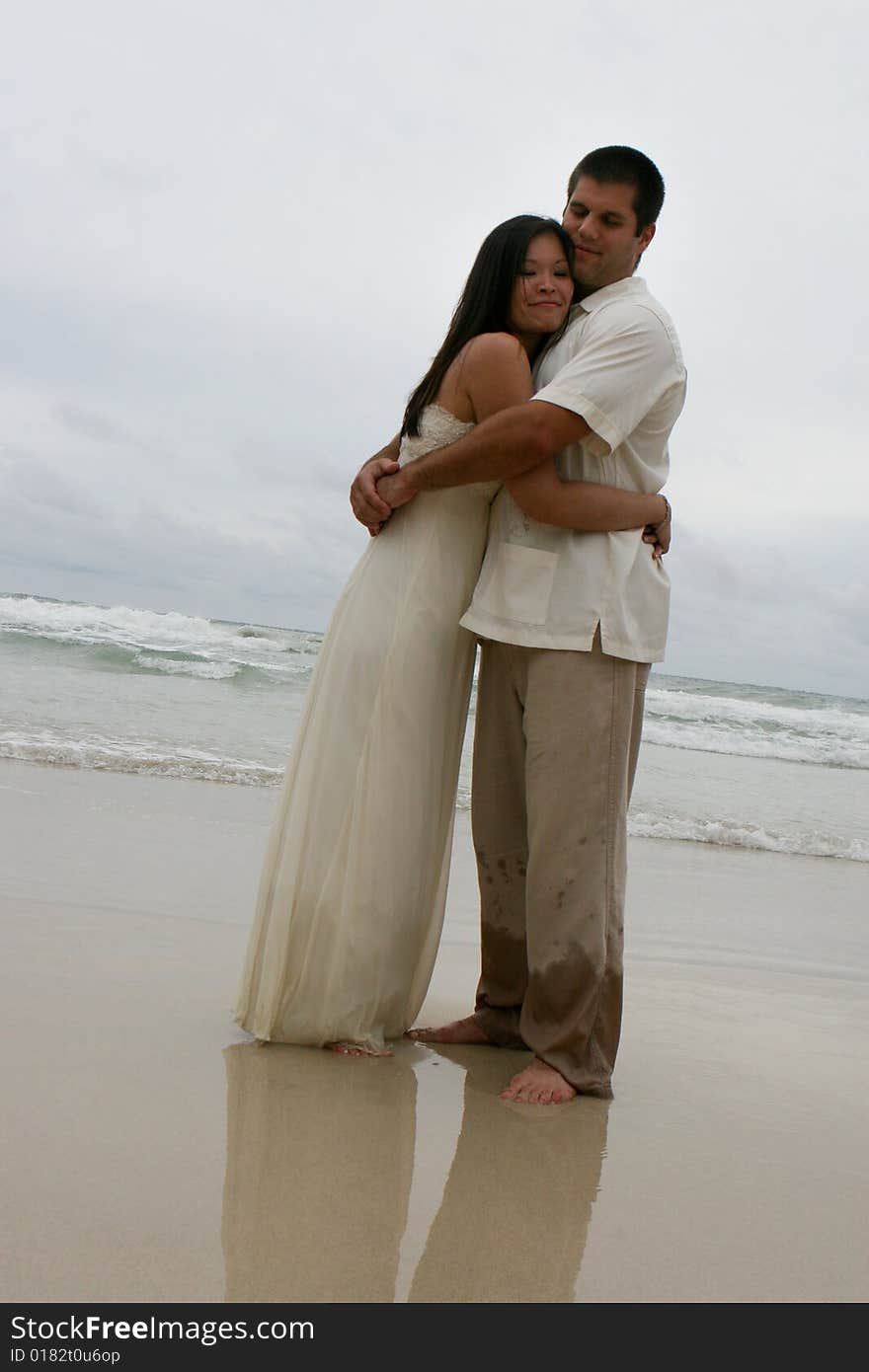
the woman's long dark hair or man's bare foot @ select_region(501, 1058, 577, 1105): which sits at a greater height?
the woman's long dark hair

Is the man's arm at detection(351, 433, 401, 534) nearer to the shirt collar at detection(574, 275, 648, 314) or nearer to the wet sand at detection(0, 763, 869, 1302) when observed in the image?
the shirt collar at detection(574, 275, 648, 314)

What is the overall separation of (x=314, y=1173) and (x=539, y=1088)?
0.71 m

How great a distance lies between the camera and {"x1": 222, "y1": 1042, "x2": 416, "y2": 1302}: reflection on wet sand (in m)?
1.68

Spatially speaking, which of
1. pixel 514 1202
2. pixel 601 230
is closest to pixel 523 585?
pixel 601 230

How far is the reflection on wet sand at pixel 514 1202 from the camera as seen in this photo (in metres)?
1.73

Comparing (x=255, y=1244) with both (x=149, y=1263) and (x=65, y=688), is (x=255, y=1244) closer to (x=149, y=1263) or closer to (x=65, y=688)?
(x=149, y=1263)

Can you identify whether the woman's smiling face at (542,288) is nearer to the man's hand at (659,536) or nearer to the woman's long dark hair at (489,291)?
the woman's long dark hair at (489,291)

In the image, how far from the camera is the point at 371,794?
273cm

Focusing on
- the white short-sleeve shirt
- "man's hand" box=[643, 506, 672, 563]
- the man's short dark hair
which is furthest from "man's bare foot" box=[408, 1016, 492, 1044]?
the man's short dark hair

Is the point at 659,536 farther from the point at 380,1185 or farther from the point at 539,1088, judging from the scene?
the point at 380,1185

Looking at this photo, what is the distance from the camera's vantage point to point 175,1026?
9.05ft

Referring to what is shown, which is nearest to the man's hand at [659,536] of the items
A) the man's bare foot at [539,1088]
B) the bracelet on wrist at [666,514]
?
the bracelet on wrist at [666,514]

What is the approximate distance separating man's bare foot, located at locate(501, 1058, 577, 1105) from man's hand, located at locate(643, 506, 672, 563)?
1.20 meters

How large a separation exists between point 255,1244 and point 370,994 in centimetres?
104
